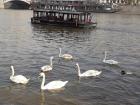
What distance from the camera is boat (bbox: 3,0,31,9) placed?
573 feet

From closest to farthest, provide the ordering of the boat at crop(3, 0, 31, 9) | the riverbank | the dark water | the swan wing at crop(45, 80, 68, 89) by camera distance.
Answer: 1. the dark water
2. the swan wing at crop(45, 80, 68, 89)
3. the riverbank
4. the boat at crop(3, 0, 31, 9)

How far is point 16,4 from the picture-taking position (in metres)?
178

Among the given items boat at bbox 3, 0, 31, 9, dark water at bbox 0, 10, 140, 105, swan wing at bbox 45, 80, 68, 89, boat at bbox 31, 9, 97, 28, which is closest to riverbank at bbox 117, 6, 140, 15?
boat at bbox 3, 0, 31, 9

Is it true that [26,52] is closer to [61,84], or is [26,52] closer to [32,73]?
[32,73]

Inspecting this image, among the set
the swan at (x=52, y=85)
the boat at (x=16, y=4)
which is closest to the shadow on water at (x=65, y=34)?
the swan at (x=52, y=85)

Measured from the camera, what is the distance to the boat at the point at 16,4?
573 feet

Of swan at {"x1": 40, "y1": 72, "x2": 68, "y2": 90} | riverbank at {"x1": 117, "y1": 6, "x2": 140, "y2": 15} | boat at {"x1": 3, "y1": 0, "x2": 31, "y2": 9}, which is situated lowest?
riverbank at {"x1": 117, "y1": 6, "x2": 140, "y2": 15}

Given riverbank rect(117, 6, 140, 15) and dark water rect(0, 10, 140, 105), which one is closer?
dark water rect(0, 10, 140, 105)

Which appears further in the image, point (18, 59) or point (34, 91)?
point (18, 59)

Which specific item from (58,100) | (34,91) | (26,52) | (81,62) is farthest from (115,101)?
(26,52)

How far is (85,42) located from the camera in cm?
5356

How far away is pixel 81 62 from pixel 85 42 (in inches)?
647

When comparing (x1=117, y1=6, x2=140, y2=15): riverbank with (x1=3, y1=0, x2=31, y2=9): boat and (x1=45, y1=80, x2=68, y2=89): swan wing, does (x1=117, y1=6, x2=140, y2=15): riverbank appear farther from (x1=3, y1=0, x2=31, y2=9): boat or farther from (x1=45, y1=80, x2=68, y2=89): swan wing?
(x1=45, y1=80, x2=68, y2=89): swan wing

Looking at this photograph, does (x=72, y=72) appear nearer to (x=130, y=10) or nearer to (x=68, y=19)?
(x=68, y=19)
